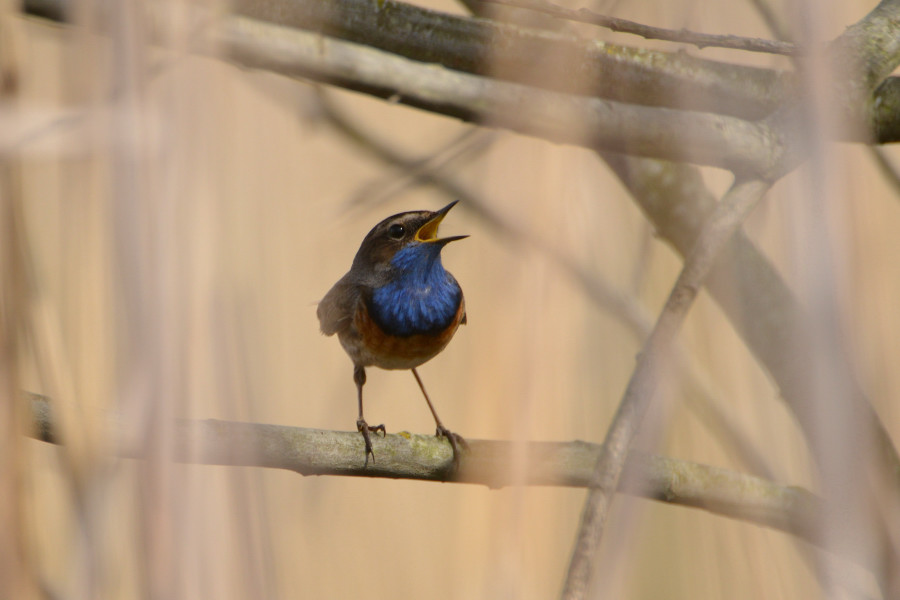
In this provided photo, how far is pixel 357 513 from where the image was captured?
11.4 ft

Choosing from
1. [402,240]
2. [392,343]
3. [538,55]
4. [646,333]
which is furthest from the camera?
[402,240]

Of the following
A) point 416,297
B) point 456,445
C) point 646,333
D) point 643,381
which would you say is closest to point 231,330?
point 643,381

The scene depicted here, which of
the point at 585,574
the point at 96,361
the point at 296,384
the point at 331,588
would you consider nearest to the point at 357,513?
the point at 331,588

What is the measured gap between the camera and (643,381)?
1509mm

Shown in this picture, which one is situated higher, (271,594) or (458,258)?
(458,258)

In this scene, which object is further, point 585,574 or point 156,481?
point 585,574

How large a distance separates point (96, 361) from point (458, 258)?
234 centimetres

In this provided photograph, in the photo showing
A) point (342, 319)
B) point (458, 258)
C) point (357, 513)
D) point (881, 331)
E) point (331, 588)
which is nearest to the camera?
point (881, 331)

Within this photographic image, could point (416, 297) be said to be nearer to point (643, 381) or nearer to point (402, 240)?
point (402, 240)

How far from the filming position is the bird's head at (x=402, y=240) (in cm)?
290

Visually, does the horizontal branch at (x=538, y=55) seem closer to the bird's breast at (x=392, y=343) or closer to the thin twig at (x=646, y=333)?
the thin twig at (x=646, y=333)

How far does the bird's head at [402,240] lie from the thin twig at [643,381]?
1154mm

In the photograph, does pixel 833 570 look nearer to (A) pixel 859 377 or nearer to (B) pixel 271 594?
(A) pixel 859 377

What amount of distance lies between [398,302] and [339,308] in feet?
0.70
